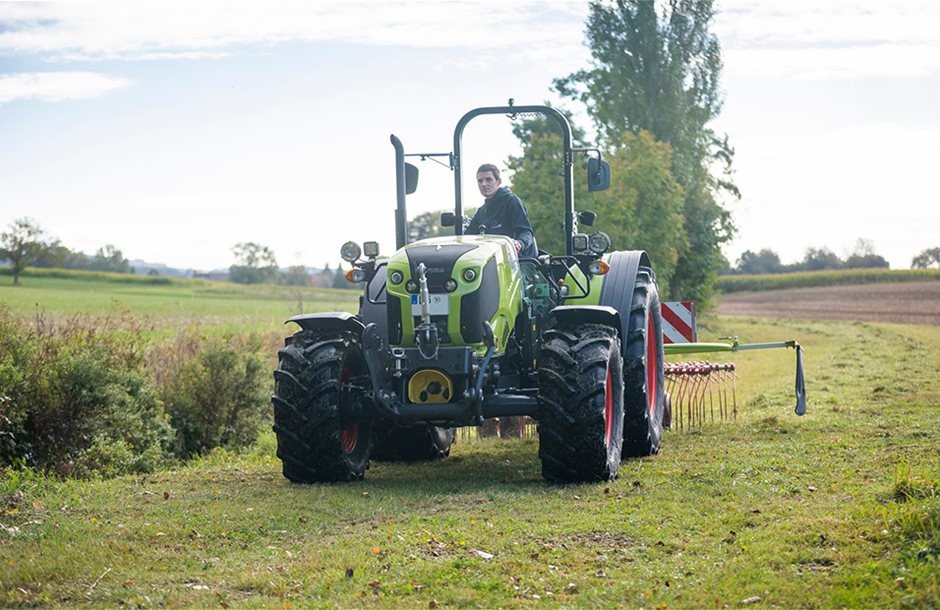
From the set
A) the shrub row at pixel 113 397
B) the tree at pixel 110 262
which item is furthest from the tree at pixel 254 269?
the shrub row at pixel 113 397

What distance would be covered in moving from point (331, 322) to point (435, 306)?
3.48 ft

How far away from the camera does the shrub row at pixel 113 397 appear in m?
14.6

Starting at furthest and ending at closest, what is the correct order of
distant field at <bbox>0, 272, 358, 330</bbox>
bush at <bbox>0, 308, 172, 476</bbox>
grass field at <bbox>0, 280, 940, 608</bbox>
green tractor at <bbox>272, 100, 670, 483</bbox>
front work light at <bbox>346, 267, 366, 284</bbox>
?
1. distant field at <bbox>0, 272, 358, 330</bbox>
2. bush at <bbox>0, 308, 172, 476</bbox>
3. front work light at <bbox>346, 267, 366, 284</bbox>
4. green tractor at <bbox>272, 100, 670, 483</bbox>
5. grass field at <bbox>0, 280, 940, 608</bbox>

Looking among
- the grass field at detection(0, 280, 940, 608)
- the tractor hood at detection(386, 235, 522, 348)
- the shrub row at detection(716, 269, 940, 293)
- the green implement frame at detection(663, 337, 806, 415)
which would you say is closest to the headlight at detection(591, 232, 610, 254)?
the tractor hood at detection(386, 235, 522, 348)

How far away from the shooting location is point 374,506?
381 inches

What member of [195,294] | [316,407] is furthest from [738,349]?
[195,294]

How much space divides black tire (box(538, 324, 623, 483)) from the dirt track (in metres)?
35.9

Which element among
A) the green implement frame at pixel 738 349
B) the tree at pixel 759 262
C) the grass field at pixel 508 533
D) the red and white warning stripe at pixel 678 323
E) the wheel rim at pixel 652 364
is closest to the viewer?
the grass field at pixel 508 533

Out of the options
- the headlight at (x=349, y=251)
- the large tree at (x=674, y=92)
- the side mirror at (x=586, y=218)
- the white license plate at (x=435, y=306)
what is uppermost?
the large tree at (x=674, y=92)

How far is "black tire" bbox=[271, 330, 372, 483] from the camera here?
10492 millimetres

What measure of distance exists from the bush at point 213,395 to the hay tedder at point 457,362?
8.25m

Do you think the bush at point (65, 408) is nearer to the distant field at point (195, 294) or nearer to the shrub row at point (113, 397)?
the shrub row at point (113, 397)

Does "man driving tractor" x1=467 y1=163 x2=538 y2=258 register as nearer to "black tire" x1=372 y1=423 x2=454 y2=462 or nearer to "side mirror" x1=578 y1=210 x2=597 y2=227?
"side mirror" x1=578 y1=210 x2=597 y2=227

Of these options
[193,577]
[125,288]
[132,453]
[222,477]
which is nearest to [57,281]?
[125,288]
